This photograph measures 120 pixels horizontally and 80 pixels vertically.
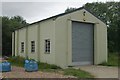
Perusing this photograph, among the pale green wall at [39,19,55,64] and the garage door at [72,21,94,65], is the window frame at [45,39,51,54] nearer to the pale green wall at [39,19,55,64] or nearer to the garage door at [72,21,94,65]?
the pale green wall at [39,19,55,64]

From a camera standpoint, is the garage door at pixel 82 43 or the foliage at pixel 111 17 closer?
the garage door at pixel 82 43

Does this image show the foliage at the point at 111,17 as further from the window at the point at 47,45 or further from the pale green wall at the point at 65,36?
the window at the point at 47,45

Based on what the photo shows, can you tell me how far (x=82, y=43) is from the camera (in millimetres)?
21062

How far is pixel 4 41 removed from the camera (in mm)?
42688

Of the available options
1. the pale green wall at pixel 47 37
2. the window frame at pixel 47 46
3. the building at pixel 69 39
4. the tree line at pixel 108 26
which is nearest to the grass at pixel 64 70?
the building at pixel 69 39

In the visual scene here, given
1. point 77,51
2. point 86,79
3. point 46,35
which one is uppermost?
point 46,35

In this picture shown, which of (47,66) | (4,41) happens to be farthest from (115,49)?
(47,66)

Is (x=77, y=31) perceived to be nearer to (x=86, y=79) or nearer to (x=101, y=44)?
(x=101, y=44)

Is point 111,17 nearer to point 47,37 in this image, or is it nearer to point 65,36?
point 47,37

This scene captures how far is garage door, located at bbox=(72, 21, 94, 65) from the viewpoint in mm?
20375

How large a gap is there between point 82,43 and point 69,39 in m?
2.08

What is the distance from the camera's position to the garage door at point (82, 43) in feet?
66.8

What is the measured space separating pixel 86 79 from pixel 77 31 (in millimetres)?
9452

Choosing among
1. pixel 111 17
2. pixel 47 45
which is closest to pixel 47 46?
pixel 47 45
